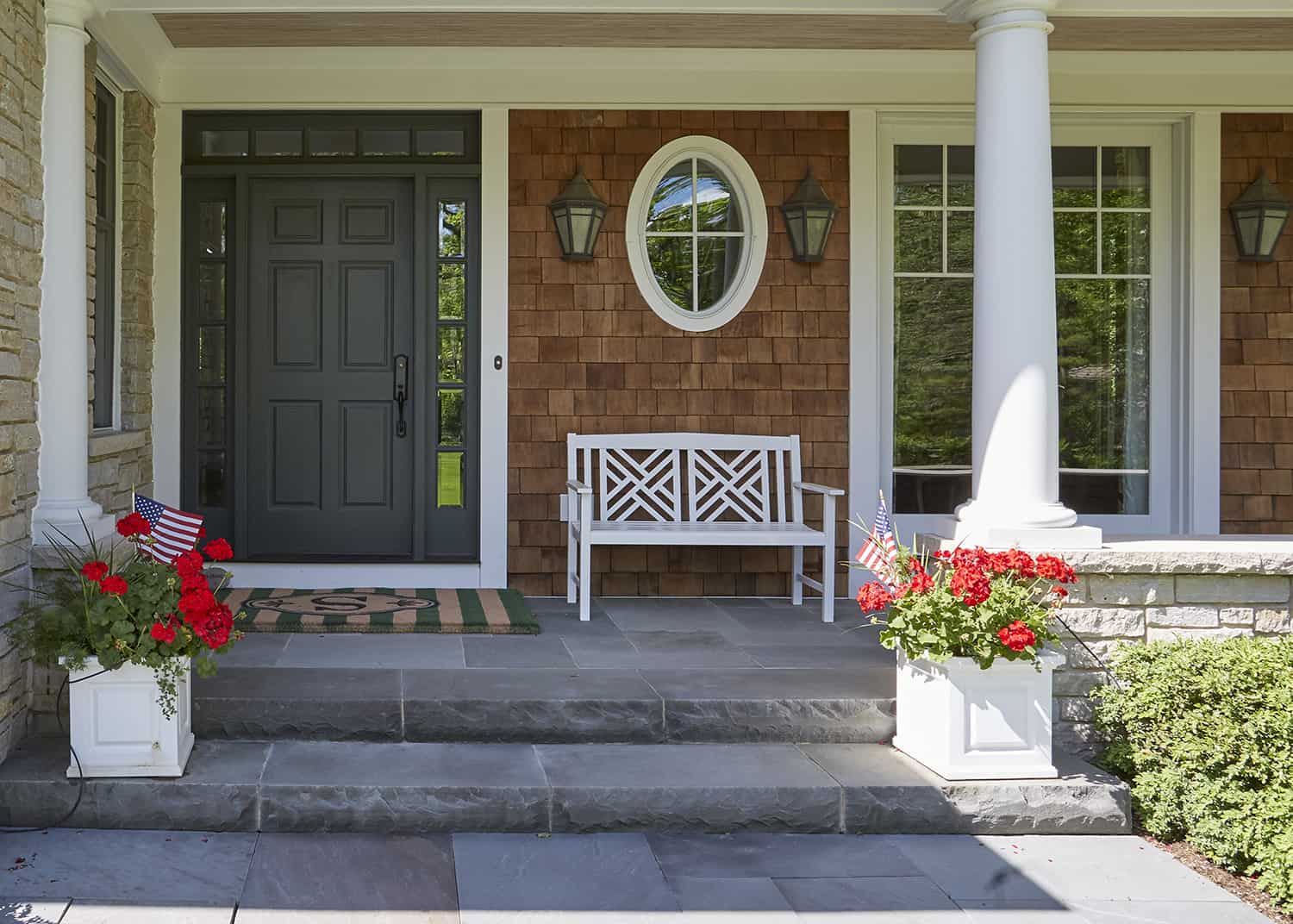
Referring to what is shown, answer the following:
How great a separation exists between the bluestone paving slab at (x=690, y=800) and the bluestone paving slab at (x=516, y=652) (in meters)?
0.77

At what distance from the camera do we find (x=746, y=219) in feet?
18.8

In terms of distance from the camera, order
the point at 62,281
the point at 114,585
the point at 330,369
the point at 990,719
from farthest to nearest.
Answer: the point at 330,369
the point at 62,281
the point at 990,719
the point at 114,585

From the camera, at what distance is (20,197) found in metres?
3.65

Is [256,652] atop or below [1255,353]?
below

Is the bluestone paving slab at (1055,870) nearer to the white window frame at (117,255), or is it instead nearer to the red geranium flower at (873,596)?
the red geranium flower at (873,596)

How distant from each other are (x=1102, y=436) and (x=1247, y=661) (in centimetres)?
252

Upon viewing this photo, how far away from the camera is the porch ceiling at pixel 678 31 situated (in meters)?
5.08

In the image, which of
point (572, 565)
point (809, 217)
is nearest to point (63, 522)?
point (572, 565)

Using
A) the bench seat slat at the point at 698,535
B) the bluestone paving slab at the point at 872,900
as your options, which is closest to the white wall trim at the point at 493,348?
the bench seat slat at the point at 698,535

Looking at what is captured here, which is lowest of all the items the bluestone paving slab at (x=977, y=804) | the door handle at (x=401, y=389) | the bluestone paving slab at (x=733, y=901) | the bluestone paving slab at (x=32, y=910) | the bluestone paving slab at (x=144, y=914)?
the bluestone paving slab at (x=733, y=901)

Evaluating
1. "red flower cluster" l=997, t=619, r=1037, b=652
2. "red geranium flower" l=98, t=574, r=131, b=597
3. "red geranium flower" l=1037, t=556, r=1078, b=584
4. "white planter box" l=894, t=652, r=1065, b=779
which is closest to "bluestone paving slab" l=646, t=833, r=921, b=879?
"white planter box" l=894, t=652, r=1065, b=779

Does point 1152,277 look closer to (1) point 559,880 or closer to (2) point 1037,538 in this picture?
(2) point 1037,538

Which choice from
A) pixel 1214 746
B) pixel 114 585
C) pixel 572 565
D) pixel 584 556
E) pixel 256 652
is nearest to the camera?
pixel 114 585

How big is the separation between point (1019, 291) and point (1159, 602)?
1.14 m
